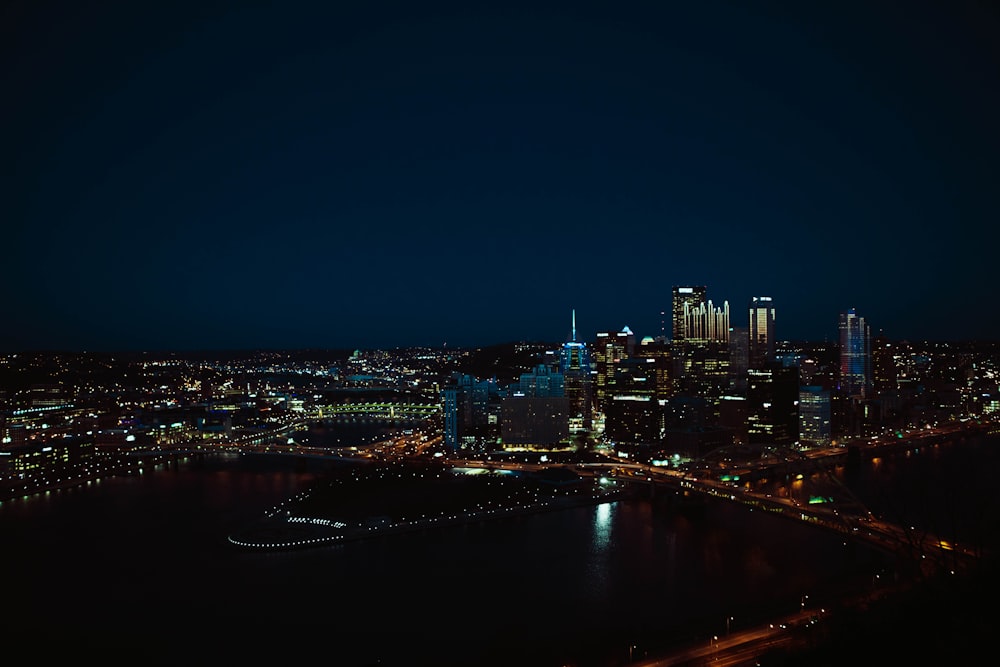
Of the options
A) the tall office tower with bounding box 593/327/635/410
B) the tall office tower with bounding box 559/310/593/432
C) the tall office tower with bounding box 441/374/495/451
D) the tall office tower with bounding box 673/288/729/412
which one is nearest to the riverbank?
the tall office tower with bounding box 441/374/495/451

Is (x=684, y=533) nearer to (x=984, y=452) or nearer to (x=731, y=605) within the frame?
(x=731, y=605)

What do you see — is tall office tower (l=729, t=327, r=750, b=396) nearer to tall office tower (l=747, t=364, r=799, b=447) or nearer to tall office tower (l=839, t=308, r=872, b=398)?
tall office tower (l=839, t=308, r=872, b=398)

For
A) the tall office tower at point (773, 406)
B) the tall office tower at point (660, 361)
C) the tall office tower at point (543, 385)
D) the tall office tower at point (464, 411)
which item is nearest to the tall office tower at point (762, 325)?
the tall office tower at point (660, 361)

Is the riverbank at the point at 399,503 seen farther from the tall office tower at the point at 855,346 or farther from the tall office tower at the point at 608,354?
the tall office tower at the point at 855,346

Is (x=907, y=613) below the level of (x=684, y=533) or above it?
above

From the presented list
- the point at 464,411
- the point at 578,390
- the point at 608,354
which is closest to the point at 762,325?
the point at 608,354

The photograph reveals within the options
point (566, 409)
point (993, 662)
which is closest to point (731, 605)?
point (993, 662)

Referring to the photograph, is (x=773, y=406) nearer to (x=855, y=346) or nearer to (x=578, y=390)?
(x=578, y=390)
